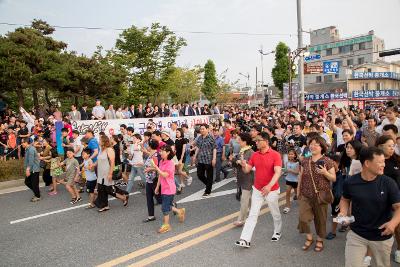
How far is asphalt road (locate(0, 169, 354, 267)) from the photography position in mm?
4836

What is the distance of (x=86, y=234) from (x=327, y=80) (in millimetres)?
65111

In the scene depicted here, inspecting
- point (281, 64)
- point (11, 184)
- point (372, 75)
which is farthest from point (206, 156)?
point (372, 75)

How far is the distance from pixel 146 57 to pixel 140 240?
21.9 meters

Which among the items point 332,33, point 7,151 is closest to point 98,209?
point 7,151

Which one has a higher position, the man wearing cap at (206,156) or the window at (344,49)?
the window at (344,49)

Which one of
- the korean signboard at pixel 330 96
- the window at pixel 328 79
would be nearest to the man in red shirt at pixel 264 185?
the korean signboard at pixel 330 96

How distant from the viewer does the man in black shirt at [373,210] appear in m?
3.21

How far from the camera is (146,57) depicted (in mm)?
26047

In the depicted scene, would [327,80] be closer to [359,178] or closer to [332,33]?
[332,33]

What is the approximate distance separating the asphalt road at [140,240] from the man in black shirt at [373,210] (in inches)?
54.4

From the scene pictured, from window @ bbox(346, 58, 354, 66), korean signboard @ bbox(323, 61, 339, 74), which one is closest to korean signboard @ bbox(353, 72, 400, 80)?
window @ bbox(346, 58, 354, 66)

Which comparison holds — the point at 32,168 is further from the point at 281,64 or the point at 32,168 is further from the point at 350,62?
the point at 350,62

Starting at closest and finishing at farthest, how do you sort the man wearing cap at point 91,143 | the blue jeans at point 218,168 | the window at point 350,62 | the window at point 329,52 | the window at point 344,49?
the man wearing cap at point 91,143
the blue jeans at point 218,168
the window at point 350,62
the window at point 344,49
the window at point 329,52

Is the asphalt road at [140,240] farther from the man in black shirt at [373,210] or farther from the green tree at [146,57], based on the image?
the green tree at [146,57]
